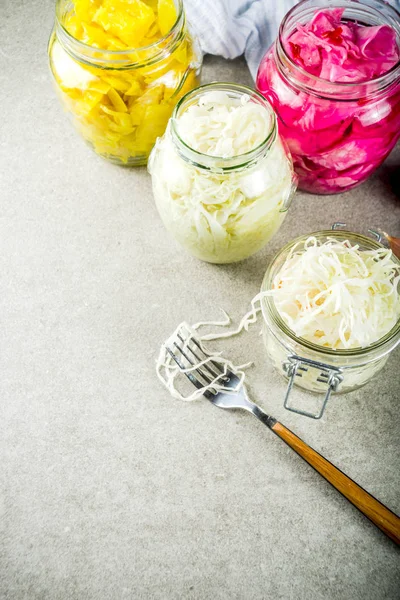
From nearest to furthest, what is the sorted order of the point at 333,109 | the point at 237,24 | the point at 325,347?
the point at 325,347, the point at 333,109, the point at 237,24

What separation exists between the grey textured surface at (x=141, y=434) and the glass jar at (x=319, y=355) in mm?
62

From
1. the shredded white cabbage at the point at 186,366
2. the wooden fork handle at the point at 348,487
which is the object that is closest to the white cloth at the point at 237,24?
the shredded white cabbage at the point at 186,366

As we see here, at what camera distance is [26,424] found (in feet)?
3.47

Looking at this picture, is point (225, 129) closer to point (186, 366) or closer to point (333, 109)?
point (333, 109)

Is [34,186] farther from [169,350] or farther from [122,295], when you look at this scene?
[169,350]

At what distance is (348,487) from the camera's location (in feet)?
3.06

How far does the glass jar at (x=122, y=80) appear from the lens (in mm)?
1029

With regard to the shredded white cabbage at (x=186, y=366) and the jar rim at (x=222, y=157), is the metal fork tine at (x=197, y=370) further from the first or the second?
the jar rim at (x=222, y=157)

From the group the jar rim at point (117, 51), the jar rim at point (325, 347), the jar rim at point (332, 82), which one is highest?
the jar rim at point (332, 82)

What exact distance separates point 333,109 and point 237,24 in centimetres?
43

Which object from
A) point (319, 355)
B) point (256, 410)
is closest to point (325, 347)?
point (319, 355)

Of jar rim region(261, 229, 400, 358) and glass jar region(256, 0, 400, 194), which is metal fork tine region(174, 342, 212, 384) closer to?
jar rim region(261, 229, 400, 358)

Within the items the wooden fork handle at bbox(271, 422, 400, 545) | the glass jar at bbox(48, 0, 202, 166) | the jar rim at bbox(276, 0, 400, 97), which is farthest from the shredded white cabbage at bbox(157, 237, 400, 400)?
the glass jar at bbox(48, 0, 202, 166)

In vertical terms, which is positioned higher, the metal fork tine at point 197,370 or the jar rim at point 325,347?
the jar rim at point 325,347
